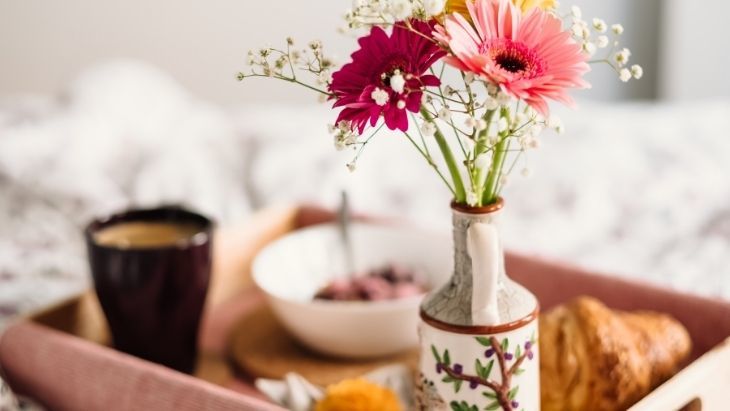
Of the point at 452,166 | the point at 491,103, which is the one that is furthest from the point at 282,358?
the point at 491,103

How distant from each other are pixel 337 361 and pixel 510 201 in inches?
24.3

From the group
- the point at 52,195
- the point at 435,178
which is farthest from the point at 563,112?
the point at 52,195

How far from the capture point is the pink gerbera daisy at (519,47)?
1.85 ft

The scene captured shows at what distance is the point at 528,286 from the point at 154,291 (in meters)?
0.42

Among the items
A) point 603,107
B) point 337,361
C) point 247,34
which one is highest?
point 247,34

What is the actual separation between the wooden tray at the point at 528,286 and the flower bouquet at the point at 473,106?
0.14m

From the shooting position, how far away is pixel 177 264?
0.93 m

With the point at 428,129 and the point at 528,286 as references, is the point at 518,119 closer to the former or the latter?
the point at 428,129

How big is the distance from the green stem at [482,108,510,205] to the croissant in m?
0.19

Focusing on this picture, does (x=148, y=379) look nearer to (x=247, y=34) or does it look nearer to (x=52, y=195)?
(x=52, y=195)

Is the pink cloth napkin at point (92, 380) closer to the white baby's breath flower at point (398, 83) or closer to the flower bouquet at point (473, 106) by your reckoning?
the flower bouquet at point (473, 106)

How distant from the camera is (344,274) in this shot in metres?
1.16

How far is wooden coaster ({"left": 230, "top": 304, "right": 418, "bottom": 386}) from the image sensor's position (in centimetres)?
96

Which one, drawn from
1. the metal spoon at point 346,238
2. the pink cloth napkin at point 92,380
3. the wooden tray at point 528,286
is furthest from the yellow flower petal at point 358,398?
the metal spoon at point 346,238
